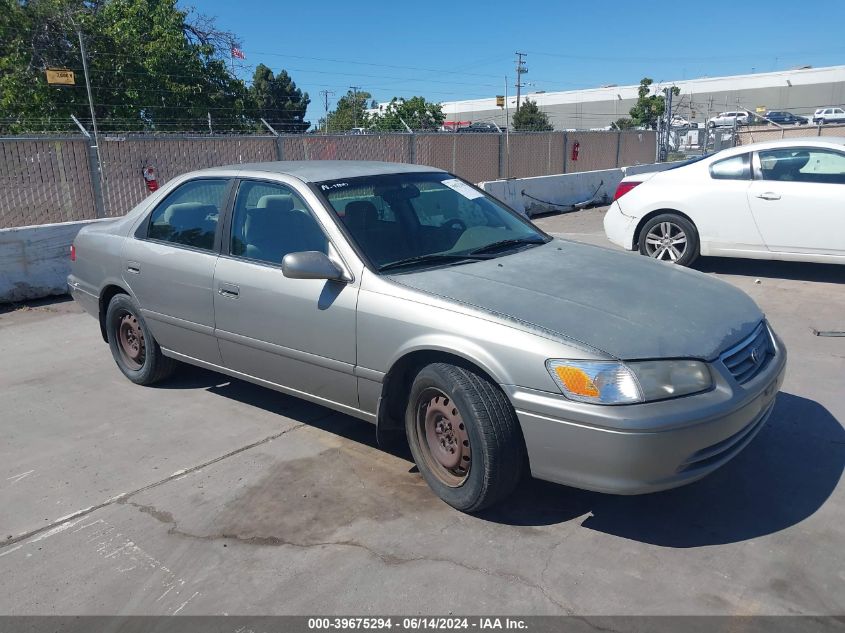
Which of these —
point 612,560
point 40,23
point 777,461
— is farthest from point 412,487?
point 40,23

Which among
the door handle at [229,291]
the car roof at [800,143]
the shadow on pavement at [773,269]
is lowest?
the shadow on pavement at [773,269]

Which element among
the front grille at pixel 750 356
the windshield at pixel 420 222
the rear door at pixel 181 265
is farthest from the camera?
the rear door at pixel 181 265

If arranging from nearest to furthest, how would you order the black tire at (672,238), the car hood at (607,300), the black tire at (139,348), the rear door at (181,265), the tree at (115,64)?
the car hood at (607,300), the rear door at (181,265), the black tire at (139,348), the black tire at (672,238), the tree at (115,64)

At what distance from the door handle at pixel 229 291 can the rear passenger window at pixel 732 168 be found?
5.94 m

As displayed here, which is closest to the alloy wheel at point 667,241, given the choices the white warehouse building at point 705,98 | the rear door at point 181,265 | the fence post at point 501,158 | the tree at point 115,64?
the rear door at point 181,265

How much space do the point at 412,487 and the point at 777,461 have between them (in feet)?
6.42

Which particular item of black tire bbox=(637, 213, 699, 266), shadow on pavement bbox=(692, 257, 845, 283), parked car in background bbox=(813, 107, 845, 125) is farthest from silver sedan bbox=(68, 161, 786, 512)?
parked car in background bbox=(813, 107, 845, 125)

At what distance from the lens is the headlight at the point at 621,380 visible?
9.49 feet

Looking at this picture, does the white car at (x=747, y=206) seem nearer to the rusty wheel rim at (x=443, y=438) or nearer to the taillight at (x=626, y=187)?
the taillight at (x=626, y=187)

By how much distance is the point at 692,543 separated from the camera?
10.3ft

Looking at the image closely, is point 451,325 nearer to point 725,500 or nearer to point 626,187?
point 725,500

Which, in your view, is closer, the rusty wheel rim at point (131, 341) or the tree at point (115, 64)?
the rusty wheel rim at point (131, 341)

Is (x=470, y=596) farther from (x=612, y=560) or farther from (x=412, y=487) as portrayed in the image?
(x=412, y=487)

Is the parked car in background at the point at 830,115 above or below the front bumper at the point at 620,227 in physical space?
above
